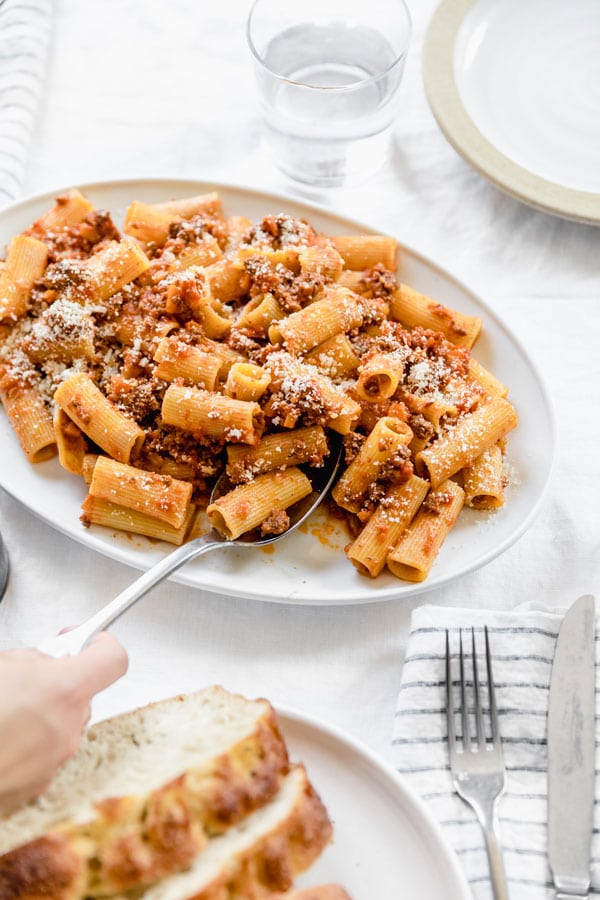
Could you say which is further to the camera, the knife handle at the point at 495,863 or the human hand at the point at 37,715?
the knife handle at the point at 495,863

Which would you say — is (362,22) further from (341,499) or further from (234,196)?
(341,499)

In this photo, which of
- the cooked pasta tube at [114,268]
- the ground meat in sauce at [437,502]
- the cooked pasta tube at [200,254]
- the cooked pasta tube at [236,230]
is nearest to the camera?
the ground meat in sauce at [437,502]

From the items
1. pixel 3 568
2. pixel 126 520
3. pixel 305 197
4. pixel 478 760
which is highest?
pixel 305 197

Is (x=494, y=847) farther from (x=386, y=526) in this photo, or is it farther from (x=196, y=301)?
(x=196, y=301)

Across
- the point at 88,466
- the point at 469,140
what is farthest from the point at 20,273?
the point at 469,140

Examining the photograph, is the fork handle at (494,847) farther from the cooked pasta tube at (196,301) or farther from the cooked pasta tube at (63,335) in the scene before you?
the cooked pasta tube at (63,335)

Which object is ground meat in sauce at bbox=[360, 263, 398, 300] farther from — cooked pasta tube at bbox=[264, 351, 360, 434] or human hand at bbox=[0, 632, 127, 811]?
human hand at bbox=[0, 632, 127, 811]

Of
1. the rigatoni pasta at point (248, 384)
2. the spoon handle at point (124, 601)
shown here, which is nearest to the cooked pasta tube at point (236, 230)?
the rigatoni pasta at point (248, 384)
